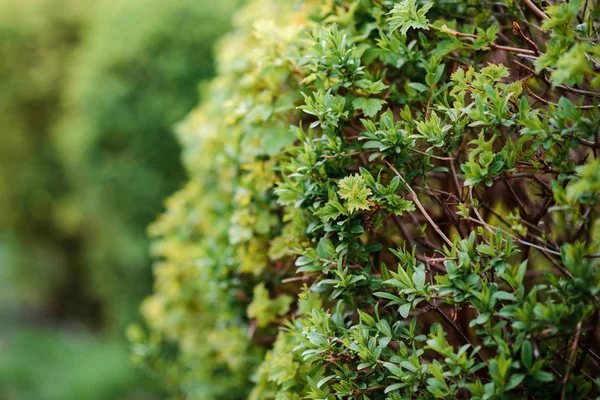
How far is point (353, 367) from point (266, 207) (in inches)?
34.4

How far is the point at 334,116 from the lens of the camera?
1.94 meters

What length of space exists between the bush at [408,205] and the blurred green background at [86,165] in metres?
3.04

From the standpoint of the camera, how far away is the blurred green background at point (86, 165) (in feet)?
19.1

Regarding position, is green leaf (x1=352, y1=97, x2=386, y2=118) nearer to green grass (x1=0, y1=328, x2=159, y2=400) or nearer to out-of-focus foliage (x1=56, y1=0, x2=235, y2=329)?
out-of-focus foliage (x1=56, y1=0, x2=235, y2=329)

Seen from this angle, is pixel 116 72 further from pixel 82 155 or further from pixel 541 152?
pixel 541 152

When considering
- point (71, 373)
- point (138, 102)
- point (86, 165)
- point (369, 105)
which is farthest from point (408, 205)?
point (71, 373)

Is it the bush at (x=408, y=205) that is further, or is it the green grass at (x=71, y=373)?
the green grass at (x=71, y=373)

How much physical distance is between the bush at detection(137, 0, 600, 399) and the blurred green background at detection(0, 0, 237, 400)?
9.97 feet

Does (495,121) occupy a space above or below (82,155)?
below

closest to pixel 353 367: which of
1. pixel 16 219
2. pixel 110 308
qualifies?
pixel 110 308

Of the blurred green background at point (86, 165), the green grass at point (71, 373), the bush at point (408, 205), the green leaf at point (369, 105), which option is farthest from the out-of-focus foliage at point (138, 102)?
the green leaf at point (369, 105)

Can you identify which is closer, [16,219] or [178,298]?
[178,298]

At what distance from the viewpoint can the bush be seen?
1.60 meters

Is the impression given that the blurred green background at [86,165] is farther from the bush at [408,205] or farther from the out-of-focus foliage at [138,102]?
the bush at [408,205]
